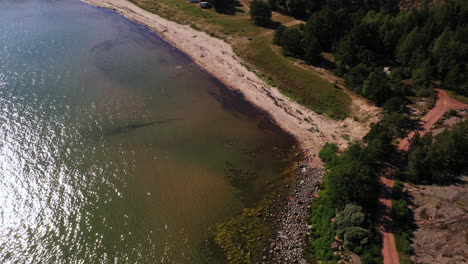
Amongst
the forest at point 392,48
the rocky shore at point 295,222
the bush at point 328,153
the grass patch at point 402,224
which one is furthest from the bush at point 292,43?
the grass patch at point 402,224

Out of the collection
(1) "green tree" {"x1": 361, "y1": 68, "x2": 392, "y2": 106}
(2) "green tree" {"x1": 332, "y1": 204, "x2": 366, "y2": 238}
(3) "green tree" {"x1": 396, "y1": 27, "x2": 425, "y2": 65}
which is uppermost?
(3) "green tree" {"x1": 396, "y1": 27, "x2": 425, "y2": 65}

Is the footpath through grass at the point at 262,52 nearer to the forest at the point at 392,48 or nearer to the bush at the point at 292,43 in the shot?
the bush at the point at 292,43

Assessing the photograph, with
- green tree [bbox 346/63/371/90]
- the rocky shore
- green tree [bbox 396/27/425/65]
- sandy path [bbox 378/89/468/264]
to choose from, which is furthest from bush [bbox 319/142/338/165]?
green tree [bbox 396/27/425/65]

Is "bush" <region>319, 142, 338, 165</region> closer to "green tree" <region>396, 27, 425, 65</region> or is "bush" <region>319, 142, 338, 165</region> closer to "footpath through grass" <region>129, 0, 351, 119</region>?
"footpath through grass" <region>129, 0, 351, 119</region>

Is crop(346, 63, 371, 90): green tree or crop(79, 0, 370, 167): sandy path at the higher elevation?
crop(346, 63, 371, 90): green tree

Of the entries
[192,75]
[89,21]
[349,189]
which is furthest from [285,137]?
[89,21]
